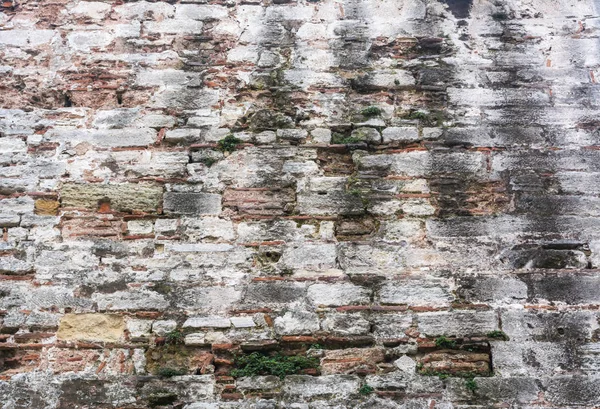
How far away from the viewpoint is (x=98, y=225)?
409cm

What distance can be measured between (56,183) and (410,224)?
6.87 feet

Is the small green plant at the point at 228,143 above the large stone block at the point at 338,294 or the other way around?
above

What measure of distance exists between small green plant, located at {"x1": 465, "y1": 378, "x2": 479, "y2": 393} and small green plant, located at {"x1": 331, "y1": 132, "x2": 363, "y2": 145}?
1.55m

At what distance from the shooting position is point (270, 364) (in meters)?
3.68

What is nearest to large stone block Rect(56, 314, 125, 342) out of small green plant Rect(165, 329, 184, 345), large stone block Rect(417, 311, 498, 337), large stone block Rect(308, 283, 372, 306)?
small green plant Rect(165, 329, 184, 345)

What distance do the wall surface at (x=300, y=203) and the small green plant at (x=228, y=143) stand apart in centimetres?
1

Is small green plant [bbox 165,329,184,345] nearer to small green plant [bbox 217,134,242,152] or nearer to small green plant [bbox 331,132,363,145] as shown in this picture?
small green plant [bbox 217,134,242,152]

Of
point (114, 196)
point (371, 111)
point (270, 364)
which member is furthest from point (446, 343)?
point (114, 196)

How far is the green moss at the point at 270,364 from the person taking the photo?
3.67 metres

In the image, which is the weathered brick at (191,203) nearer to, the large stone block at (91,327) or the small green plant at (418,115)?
the large stone block at (91,327)

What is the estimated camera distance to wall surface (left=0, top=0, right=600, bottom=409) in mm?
3689

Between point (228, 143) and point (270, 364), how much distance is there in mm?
1390

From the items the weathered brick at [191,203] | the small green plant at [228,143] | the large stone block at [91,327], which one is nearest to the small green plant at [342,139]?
the small green plant at [228,143]

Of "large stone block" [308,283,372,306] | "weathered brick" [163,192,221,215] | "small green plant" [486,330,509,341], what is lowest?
"small green plant" [486,330,509,341]
